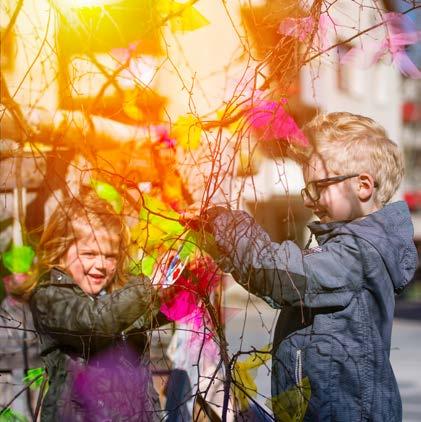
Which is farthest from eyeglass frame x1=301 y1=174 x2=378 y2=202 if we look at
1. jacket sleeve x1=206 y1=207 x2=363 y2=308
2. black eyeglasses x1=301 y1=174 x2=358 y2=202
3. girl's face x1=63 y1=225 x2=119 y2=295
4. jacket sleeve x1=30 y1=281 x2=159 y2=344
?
girl's face x1=63 y1=225 x2=119 y2=295

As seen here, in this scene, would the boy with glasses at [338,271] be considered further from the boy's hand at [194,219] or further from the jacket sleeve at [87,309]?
the jacket sleeve at [87,309]

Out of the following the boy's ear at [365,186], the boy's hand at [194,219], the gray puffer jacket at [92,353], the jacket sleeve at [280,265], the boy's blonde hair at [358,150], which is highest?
the boy's blonde hair at [358,150]

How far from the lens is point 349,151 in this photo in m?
2.62

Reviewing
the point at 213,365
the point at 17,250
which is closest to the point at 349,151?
the point at 213,365

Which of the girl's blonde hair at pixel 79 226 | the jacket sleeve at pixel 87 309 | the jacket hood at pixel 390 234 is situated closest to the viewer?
the jacket hood at pixel 390 234

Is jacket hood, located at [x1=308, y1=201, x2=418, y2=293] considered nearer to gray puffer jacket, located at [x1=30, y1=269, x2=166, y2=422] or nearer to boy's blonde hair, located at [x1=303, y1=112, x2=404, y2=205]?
boy's blonde hair, located at [x1=303, y1=112, x2=404, y2=205]

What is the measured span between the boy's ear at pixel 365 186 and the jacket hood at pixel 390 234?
0.05m

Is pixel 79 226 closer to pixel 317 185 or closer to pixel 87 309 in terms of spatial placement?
pixel 87 309

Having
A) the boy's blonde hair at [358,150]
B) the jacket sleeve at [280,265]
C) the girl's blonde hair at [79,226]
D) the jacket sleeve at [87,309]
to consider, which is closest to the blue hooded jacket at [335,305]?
the jacket sleeve at [280,265]

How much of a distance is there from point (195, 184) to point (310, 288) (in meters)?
0.70

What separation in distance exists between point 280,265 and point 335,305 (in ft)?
0.70

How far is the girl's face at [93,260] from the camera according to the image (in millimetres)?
Answer: 2939

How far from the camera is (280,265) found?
2.40 m

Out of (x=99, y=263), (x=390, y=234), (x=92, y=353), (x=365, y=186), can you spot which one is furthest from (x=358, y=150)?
(x=92, y=353)
